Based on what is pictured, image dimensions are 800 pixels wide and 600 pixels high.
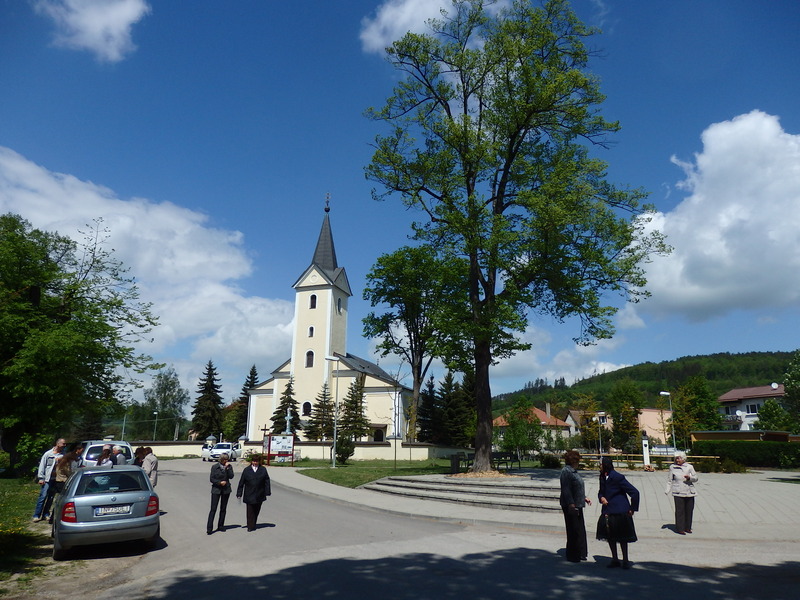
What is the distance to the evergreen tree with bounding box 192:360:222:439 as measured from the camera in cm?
6338

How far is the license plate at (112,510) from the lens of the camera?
9062 mm

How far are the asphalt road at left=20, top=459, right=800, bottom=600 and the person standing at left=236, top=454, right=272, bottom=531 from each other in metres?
0.39

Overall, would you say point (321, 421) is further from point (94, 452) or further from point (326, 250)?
point (94, 452)

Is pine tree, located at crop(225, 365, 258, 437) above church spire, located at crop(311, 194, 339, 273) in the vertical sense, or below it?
below

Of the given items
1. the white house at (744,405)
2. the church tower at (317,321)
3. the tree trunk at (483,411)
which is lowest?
the tree trunk at (483,411)

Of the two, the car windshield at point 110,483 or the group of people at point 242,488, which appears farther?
the group of people at point 242,488

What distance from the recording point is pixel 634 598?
630 cm

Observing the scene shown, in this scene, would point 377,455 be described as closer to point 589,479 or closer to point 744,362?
point 589,479

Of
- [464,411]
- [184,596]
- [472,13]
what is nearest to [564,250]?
[472,13]

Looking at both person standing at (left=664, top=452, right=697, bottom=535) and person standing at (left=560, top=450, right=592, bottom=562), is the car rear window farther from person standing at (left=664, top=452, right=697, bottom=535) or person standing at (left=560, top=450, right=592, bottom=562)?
person standing at (left=664, top=452, right=697, bottom=535)

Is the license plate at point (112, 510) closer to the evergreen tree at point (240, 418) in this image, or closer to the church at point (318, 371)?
the church at point (318, 371)

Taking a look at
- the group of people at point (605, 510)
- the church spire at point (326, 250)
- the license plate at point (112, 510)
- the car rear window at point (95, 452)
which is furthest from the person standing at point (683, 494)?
the church spire at point (326, 250)

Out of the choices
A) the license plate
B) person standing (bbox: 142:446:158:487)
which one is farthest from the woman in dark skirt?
person standing (bbox: 142:446:158:487)

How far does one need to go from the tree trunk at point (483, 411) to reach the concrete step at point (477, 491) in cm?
143
